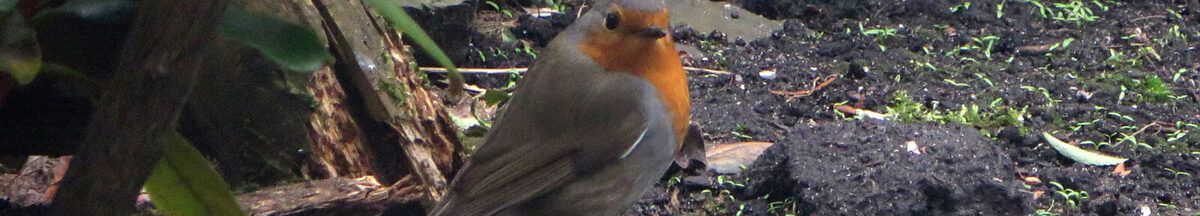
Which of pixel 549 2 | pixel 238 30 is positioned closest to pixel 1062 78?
pixel 549 2

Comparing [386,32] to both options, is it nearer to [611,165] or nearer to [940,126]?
[611,165]

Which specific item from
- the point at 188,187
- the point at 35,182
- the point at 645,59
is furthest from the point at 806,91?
the point at 188,187

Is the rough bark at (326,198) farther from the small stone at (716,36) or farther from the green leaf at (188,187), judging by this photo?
the small stone at (716,36)

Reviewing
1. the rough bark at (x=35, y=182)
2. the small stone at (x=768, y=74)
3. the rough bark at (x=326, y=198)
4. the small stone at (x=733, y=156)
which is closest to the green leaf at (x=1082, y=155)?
the small stone at (x=733, y=156)

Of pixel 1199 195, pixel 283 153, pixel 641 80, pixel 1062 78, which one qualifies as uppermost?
pixel 641 80

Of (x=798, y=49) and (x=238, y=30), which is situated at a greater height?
(x=238, y=30)

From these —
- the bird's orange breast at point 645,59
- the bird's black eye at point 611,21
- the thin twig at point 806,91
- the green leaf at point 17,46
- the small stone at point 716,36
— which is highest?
the green leaf at point 17,46
